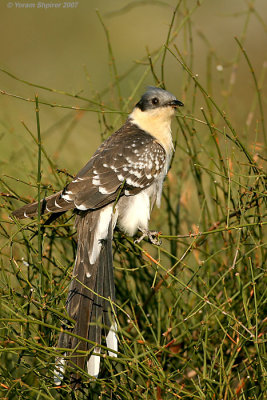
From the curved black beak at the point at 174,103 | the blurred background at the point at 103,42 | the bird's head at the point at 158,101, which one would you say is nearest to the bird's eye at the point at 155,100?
the bird's head at the point at 158,101

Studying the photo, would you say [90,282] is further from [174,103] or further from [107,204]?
[174,103]

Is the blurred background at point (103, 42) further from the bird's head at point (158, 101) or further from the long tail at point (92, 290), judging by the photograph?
the long tail at point (92, 290)

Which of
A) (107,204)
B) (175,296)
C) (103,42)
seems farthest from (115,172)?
(103,42)

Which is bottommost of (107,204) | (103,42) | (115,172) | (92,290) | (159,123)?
(92,290)

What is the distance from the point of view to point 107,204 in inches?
133

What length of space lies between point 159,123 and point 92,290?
1672 millimetres

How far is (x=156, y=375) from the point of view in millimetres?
2459

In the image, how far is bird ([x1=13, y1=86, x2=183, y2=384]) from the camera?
2779 millimetres

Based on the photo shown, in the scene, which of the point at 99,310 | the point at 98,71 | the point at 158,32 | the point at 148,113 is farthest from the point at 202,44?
the point at 99,310

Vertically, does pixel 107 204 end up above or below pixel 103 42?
below

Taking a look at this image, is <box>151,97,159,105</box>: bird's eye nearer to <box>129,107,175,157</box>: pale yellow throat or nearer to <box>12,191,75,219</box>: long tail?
<box>129,107,175,157</box>: pale yellow throat

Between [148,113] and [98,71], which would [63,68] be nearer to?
[98,71]

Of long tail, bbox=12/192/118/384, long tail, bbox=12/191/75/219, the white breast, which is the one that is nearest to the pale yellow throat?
the white breast

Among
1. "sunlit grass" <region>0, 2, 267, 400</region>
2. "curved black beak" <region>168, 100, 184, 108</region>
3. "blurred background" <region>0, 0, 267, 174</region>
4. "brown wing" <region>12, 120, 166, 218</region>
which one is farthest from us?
"blurred background" <region>0, 0, 267, 174</region>
